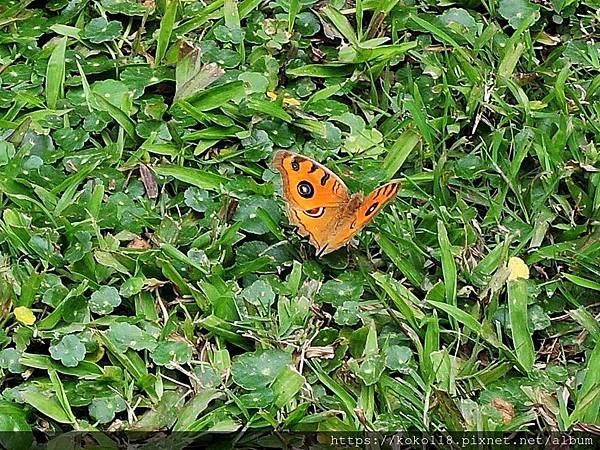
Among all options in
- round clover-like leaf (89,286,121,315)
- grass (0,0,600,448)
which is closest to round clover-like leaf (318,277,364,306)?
grass (0,0,600,448)

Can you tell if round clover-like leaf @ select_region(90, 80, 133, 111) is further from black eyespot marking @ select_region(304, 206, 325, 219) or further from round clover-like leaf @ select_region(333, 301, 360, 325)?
round clover-like leaf @ select_region(333, 301, 360, 325)

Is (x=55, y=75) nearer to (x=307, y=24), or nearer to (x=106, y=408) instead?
(x=307, y=24)

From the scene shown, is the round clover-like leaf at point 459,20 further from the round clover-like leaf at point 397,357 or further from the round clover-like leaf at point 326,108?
the round clover-like leaf at point 397,357

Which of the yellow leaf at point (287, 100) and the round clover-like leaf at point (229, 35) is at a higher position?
the round clover-like leaf at point (229, 35)

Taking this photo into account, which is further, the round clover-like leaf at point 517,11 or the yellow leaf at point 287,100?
the round clover-like leaf at point 517,11

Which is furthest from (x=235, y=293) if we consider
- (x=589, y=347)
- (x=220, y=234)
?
(x=589, y=347)

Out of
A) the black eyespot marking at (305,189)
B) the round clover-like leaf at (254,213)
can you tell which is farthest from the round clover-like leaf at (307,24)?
the black eyespot marking at (305,189)

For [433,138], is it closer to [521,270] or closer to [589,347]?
[521,270]
